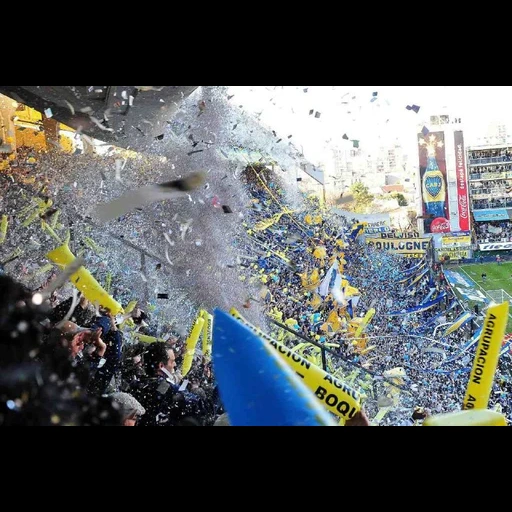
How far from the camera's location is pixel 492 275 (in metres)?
3.27

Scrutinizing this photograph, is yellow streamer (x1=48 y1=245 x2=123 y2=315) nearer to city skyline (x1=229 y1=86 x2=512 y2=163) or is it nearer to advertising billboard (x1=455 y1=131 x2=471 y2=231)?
city skyline (x1=229 y1=86 x2=512 y2=163)

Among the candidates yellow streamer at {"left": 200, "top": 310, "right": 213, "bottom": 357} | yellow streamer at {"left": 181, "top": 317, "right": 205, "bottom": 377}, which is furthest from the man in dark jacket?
yellow streamer at {"left": 200, "top": 310, "right": 213, "bottom": 357}

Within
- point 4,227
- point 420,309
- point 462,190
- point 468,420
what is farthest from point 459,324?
point 4,227

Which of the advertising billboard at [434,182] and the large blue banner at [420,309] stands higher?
the advertising billboard at [434,182]

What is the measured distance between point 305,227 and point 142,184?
38.7 inches

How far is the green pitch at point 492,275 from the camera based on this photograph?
10.6 feet

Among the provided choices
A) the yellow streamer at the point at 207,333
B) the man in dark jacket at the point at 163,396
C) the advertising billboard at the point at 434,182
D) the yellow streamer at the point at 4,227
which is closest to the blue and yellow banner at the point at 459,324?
the advertising billboard at the point at 434,182

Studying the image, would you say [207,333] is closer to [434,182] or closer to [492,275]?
[434,182]

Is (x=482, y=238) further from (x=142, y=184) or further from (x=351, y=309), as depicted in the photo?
(x=142, y=184)

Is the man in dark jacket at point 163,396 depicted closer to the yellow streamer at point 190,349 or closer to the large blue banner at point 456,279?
the yellow streamer at point 190,349

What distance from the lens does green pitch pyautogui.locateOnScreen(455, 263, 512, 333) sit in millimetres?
3229
